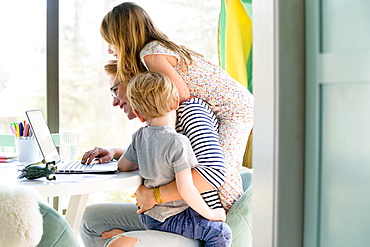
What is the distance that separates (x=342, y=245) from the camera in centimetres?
41

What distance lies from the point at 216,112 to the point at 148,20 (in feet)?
1.41

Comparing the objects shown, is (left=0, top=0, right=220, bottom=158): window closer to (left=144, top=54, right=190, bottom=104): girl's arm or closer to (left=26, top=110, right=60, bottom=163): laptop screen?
(left=26, top=110, right=60, bottom=163): laptop screen

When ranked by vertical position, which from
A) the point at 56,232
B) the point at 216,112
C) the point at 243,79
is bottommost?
the point at 56,232

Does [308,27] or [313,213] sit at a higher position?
[308,27]

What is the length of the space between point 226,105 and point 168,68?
0.26 m

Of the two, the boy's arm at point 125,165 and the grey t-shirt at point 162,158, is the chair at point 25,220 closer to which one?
the grey t-shirt at point 162,158

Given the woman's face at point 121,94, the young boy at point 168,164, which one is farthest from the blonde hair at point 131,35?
the young boy at point 168,164

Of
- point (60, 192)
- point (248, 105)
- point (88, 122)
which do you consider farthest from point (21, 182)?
point (88, 122)

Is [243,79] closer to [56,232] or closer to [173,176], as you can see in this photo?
[173,176]

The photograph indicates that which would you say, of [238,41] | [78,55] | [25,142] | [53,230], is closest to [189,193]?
[53,230]

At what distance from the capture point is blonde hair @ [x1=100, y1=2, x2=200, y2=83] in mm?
1644

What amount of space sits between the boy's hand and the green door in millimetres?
1060

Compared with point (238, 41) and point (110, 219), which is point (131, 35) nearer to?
point (110, 219)

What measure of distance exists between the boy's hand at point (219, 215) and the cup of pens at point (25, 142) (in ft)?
2.73
